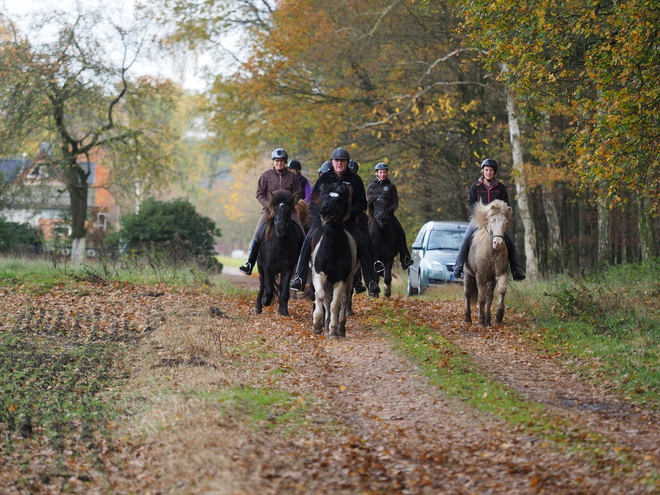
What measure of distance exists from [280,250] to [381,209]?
352cm

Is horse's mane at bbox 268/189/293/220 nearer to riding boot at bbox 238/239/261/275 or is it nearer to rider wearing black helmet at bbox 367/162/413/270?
riding boot at bbox 238/239/261/275

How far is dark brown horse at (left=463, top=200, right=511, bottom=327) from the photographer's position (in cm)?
1398

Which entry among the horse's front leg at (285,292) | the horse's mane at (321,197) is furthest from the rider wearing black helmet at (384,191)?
the horse's mane at (321,197)

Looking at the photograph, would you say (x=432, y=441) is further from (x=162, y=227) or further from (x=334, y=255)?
(x=162, y=227)

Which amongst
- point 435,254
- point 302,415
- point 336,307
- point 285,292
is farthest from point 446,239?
point 302,415

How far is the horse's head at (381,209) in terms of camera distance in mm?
17719

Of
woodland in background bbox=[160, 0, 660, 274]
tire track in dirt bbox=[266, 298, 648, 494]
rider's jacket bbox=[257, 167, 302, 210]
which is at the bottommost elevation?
tire track in dirt bbox=[266, 298, 648, 494]

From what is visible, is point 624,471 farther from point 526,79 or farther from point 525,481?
point 526,79

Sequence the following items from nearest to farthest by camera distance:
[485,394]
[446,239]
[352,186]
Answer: [485,394] → [352,186] → [446,239]

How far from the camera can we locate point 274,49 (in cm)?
3080

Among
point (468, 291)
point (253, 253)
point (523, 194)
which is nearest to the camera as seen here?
point (468, 291)

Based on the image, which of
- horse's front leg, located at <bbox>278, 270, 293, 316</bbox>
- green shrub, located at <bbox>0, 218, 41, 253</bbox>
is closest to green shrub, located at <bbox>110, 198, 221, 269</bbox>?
green shrub, located at <bbox>0, 218, 41, 253</bbox>

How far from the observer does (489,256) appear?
14.3m

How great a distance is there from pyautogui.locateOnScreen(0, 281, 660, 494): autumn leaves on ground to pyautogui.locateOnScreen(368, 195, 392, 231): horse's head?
4.35 m
